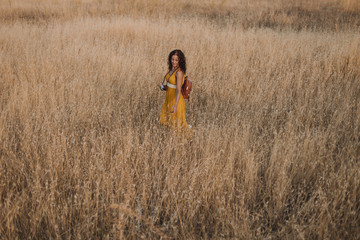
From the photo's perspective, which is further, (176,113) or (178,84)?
(176,113)

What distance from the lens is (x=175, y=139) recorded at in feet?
8.63

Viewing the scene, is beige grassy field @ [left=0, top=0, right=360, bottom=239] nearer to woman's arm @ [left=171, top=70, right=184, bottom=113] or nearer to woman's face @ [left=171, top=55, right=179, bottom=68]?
woman's arm @ [left=171, top=70, right=184, bottom=113]

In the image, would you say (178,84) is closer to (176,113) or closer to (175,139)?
(176,113)

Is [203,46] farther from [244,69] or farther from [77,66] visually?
[77,66]

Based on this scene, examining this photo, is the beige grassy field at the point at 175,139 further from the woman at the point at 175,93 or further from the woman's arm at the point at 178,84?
the woman's arm at the point at 178,84

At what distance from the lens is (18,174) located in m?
2.16

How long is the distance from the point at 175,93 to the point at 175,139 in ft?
1.68

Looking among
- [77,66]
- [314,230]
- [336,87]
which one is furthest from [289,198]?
[77,66]

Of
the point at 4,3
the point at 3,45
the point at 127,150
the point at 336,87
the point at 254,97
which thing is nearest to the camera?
the point at 127,150

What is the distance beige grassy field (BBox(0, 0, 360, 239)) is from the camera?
1.82m

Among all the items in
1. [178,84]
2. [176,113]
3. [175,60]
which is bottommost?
[176,113]

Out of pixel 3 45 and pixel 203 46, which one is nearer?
pixel 3 45

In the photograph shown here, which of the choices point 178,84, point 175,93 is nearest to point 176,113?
point 175,93

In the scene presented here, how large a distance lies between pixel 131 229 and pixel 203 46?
5.16 metres
